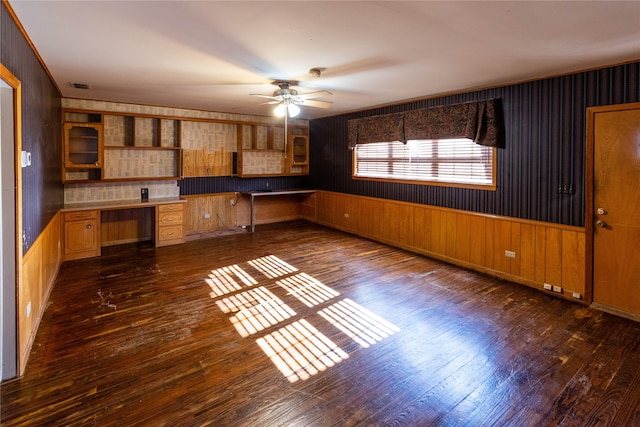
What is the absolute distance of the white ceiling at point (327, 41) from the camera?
224 centimetres

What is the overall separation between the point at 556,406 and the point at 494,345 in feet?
2.30

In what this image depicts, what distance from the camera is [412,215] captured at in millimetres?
5656

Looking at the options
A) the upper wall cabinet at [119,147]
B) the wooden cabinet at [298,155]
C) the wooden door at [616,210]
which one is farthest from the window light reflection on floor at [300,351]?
the wooden cabinet at [298,155]

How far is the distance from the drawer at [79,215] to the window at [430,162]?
4.46 metres

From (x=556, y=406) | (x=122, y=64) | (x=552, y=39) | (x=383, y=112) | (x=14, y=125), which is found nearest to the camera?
(x=556, y=406)

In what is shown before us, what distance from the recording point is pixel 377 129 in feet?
20.1

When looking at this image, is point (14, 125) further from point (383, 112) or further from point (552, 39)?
point (383, 112)

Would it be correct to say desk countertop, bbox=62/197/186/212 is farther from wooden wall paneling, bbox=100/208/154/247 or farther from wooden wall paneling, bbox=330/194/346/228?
Result: wooden wall paneling, bbox=330/194/346/228

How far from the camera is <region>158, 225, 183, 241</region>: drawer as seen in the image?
5.79 meters

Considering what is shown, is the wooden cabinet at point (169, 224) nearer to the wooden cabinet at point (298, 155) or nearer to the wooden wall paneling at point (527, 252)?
the wooden cabinet at point (298, 155)

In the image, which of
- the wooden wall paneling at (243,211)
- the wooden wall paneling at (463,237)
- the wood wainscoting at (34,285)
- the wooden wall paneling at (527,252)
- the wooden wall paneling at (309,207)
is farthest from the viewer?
the wooden wall paneling at (309,207)

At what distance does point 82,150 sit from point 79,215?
1137mm

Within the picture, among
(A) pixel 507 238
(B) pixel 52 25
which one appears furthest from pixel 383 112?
(B) pixel 52 25

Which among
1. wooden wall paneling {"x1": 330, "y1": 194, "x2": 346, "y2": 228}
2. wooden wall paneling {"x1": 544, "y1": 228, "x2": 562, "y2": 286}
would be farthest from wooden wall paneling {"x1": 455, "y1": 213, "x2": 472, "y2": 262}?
wooden wall paneling {"x1": 330, "y1": 194, "x2": 346, "y2": 228}
